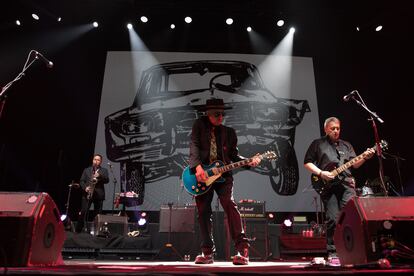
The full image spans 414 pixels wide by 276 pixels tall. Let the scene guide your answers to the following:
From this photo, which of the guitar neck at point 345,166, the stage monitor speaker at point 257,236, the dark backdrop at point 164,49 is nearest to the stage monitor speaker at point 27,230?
the guitar neck at point 345,166

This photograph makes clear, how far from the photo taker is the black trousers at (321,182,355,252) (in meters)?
4.38

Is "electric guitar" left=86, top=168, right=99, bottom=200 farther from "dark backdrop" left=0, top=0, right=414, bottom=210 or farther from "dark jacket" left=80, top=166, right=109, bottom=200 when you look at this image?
"dark backdrop" left=0, top=0, right=414, bottom=210

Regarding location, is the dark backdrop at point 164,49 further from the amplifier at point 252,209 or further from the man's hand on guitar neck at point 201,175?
the man's hand on guitar neck at point 201,175

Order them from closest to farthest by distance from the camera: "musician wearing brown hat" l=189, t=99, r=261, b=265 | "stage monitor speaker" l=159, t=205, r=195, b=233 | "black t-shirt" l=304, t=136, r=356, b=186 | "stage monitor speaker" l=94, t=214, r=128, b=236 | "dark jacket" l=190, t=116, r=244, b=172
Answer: "musician wearing brown hat" l=189, t=99, r=261, b=265
"dark jacket" l=190, t=116, r=244, b=172
"black t-shirt" l=304, t=136, r=356, b=186
"stage monitor speaker" l=159, t=205, r=195, b=233
"stage monitor speaker" l=94, t=214, r=128, b=236


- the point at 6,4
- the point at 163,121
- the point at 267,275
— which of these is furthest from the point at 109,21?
the point at 267,275

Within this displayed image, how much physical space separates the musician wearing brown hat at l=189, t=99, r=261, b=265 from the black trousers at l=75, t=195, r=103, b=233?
485 cm

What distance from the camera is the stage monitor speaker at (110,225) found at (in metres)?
7.45

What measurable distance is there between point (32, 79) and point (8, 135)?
64.2 inches

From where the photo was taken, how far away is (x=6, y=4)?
8.65m

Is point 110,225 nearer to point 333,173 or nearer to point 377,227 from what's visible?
point 333,173

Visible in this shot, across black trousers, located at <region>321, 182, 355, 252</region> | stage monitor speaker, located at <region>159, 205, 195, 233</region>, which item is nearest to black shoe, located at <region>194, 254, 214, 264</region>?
black trousers, located at <region>321, 182, 355, 252</region>

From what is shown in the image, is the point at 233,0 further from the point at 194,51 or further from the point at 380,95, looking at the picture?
the point at 380,95

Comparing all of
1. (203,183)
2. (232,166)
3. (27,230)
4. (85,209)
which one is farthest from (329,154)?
(85,209)

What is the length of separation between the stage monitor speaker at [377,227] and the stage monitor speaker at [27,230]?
2622 mm
